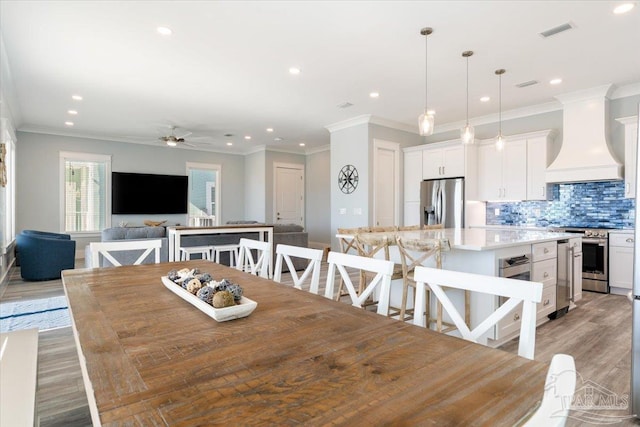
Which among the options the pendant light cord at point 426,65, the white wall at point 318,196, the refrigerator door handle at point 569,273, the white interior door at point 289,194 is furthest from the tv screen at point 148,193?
the refrigerator door handle at point 569,273

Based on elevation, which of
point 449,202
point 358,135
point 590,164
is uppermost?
point 358,135

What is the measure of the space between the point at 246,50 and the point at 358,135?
3133mm

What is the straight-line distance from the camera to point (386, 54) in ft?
12.3

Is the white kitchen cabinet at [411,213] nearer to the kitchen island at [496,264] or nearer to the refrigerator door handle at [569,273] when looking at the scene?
the refrigerator door handle at [569,273]

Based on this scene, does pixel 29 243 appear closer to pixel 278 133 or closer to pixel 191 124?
pixel 191 124

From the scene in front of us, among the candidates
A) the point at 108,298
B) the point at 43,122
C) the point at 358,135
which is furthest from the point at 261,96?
the point at 43,122

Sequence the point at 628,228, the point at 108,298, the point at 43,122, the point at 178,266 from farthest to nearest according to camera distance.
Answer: the point at 43,122
the point at 628,228
the point at 178,266
the point at 108,298

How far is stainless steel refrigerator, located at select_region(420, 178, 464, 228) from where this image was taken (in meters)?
6.06

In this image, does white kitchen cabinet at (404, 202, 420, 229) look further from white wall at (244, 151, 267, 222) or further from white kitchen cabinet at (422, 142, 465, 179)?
white wall at (244, 151, 267, 222)

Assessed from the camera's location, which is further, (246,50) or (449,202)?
(449,202)

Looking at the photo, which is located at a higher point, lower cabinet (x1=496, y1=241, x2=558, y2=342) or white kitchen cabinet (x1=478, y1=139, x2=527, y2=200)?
white kitchen cabinet (x1=478, y1=139, x2=527, y2=200)

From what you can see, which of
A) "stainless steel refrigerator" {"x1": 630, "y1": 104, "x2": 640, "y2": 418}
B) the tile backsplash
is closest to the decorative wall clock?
the tile backsplash

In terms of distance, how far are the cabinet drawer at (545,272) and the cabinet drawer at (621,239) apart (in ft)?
6.17

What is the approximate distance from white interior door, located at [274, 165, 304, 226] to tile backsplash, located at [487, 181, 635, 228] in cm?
527
